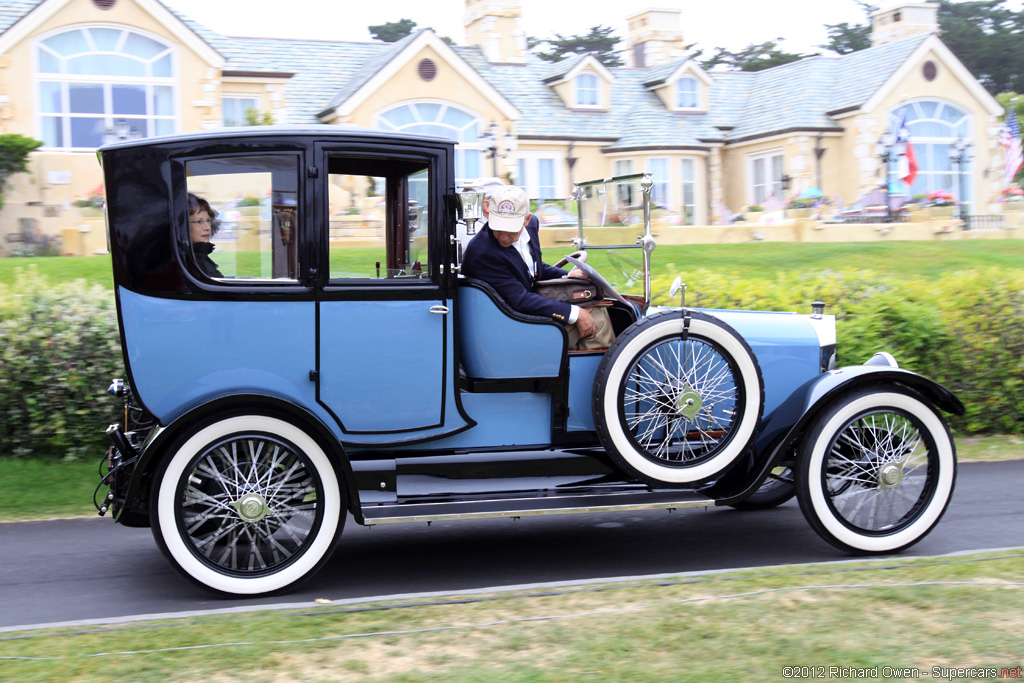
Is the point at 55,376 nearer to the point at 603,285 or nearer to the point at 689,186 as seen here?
the point at 603,285

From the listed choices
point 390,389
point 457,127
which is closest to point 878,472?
point 390,389

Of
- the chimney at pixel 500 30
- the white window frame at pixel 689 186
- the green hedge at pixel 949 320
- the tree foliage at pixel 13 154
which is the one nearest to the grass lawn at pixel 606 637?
the green hedge at pixel 949 320

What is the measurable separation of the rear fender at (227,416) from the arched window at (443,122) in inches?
840

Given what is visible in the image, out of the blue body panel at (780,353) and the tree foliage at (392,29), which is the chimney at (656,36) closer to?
the tree foliage at (392,29)

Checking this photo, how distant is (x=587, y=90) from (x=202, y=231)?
2842 centimetres

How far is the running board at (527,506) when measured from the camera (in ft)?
15.4

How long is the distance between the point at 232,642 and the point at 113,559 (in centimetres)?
173

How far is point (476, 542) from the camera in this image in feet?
18.7

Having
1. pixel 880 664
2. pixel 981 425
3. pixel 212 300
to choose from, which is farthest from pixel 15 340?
pixel 981 425

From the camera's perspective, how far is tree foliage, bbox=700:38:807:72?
5747 cm

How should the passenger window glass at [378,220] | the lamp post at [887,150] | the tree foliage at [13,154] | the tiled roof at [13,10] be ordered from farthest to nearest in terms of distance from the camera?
the lamp post at [887,150] < the tiled roof at [13,10] < the tree foliage at [13,154] < the passenger window glass at [378,220]

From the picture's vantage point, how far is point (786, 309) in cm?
789

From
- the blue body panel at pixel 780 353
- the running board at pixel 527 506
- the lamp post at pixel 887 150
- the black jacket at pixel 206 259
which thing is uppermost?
the lamp post at pixel 887 150

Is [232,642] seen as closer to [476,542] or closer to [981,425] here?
[476,542]
